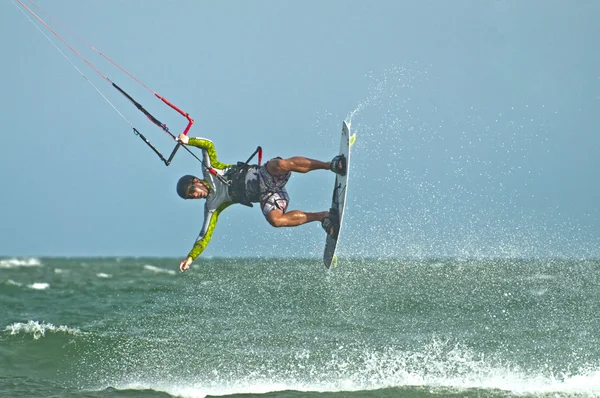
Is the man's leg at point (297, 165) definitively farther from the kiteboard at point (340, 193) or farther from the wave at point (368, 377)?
the wave at point (368, 377)

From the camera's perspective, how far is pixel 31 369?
1155 centimetres

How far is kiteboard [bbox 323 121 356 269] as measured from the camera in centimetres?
822

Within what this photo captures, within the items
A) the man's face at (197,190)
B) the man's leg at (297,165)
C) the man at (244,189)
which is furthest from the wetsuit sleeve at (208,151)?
the man's leg at (297,165)

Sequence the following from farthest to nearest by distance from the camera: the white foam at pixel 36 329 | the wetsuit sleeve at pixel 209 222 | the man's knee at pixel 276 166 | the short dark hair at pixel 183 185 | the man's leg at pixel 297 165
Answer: the white foam at pixel 36 329 < the wetsuit sleeve at pixel 209 222 < the short dark hair at pixel 183 185 < the man's knee at pixel 276 166 < the man's leg at pixel 297 165

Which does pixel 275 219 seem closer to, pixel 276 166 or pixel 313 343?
pixel 276 166

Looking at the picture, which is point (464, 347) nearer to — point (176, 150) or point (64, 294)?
point (176, 150)

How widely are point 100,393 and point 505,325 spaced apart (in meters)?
8.55

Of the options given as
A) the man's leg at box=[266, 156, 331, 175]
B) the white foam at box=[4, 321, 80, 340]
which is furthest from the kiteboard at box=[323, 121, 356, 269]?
the white foam at box=[4, 321, 80, 340]

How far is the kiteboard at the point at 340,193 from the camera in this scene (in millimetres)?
8219

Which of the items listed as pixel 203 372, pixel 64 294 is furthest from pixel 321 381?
pixel 64 294

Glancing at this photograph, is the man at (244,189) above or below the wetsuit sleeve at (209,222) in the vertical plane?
above

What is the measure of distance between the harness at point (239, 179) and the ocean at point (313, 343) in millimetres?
2650

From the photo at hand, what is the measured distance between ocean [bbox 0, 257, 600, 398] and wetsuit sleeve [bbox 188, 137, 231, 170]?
3.07 meters

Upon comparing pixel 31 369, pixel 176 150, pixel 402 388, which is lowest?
pixel 31 369
